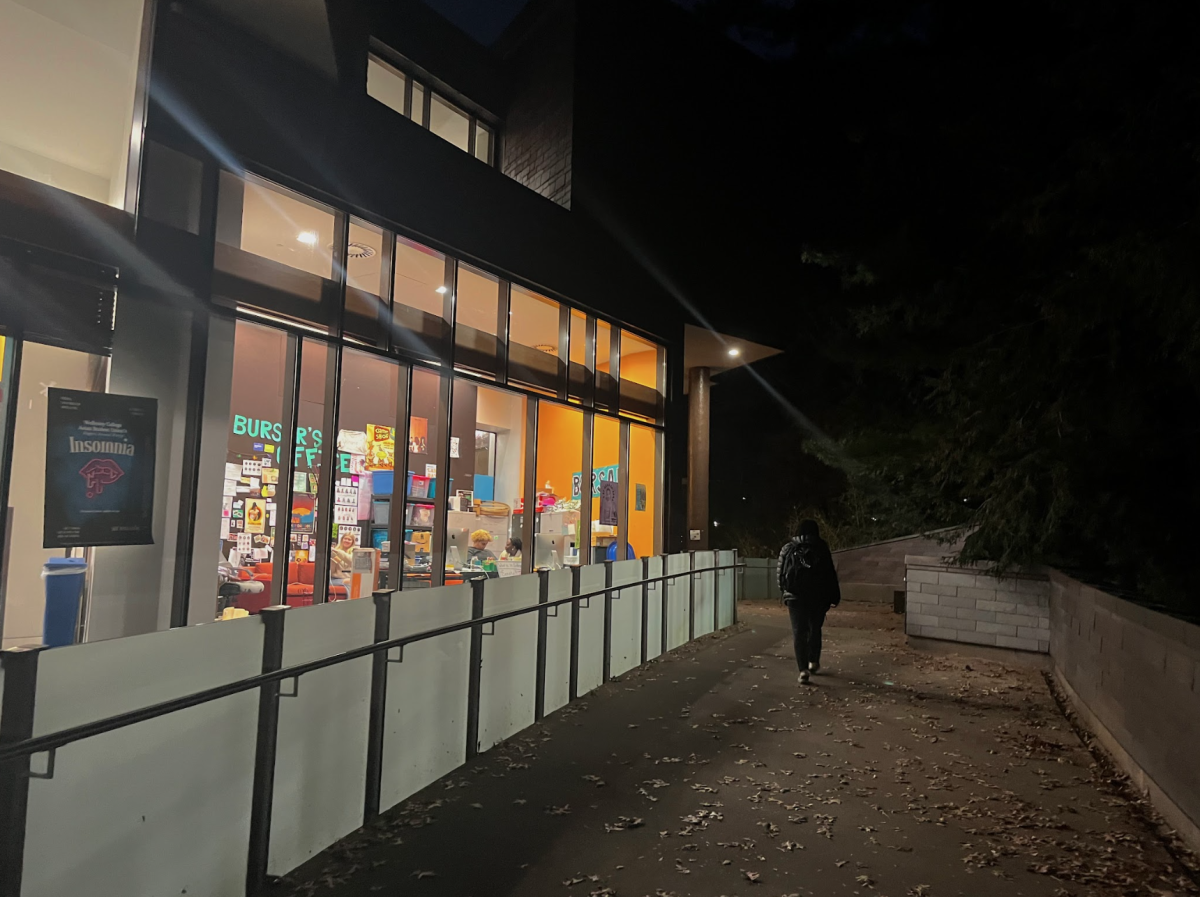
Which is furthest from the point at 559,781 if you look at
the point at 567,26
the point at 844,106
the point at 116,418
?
the point at 844,106

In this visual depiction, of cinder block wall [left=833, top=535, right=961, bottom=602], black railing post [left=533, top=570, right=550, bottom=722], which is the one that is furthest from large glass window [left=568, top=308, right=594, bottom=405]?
cinder block wall [left=833, top=535, right=961, bottom=602]

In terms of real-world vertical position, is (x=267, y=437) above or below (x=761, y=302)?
below

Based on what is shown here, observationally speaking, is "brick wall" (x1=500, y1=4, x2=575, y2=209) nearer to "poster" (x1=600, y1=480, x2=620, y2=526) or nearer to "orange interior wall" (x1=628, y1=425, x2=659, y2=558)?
"orange interior wall" (x1=628, y1=425, x2=659, y2=558)

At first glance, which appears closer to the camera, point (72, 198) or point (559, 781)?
point (559, 781)

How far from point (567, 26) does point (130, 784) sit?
13.4 meters

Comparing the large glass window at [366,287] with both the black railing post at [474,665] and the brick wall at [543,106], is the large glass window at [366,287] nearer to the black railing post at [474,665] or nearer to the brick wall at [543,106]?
the black railing post at [474,665]

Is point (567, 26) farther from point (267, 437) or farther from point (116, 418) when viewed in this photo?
point (116, 418)

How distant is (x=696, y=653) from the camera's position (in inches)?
420

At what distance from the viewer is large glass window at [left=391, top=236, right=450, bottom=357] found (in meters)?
9.05

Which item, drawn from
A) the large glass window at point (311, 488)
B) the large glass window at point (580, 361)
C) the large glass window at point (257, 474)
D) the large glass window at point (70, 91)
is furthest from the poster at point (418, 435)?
the large glass window at point (70, 91)

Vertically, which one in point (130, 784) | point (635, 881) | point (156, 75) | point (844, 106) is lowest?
point (635, 881)

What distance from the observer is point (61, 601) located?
5695 millimetres

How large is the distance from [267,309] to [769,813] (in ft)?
19.8

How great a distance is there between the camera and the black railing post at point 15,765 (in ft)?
8.15
